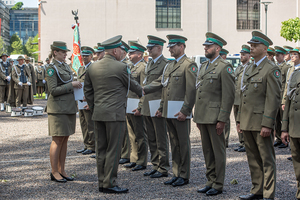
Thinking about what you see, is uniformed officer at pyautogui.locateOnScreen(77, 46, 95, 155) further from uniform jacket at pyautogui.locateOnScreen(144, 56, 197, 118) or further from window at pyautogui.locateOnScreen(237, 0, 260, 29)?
window at pyautogui.locateOnScreen(237, 0, 260, 29)

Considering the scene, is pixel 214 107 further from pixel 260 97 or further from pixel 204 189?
pixel 204 189

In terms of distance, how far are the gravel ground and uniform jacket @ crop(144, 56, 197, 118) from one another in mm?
1230

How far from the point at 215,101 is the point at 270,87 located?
2.98 ft

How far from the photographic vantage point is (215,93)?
Result: 5.61 meters

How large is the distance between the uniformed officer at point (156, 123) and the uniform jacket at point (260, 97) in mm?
1897

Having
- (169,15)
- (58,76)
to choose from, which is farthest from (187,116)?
(169,15)

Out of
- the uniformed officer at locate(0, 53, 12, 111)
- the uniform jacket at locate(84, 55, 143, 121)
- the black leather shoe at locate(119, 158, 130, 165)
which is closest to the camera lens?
the uniform jacket at locate(84, 55, 143, 121)

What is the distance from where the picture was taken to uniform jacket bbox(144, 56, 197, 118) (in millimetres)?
6020

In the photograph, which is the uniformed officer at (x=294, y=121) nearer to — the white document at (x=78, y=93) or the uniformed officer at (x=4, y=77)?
the white document at (x=78, y=93)

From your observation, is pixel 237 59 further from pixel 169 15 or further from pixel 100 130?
pixel 100 130

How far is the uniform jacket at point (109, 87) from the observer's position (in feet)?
18.4

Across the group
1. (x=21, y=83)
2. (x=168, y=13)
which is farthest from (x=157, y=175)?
(x=168, y=13)

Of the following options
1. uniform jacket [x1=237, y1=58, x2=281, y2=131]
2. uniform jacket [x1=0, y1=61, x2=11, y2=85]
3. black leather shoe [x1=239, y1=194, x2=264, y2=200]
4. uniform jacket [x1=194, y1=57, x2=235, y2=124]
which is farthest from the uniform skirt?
uniform jacket [x1=0, y1=61, x2=11, y2=85]

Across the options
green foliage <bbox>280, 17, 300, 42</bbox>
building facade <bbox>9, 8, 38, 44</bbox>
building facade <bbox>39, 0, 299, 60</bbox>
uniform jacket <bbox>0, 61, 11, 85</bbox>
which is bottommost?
uniform jacket <bbox>0, 61, 11, 85</bbox>
